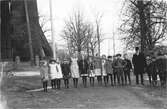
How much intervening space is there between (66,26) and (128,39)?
86.1 ft

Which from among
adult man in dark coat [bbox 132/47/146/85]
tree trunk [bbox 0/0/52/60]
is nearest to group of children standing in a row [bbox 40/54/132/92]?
adult man in dark coat [bbox 132/47/146/85]

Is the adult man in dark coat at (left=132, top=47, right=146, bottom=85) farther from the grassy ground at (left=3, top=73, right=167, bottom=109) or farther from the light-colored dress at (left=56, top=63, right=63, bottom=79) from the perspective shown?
the light-colored dress at (left=56, top=63, right=63, bottom=79)

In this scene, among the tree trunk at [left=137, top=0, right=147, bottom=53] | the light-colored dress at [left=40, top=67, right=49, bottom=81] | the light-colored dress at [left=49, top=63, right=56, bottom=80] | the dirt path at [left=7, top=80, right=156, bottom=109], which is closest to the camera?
the dirt path at [left=7, top=80, right=156, bottom=109]

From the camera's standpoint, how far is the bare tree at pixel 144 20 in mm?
26453

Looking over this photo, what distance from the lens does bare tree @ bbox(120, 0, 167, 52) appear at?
26453 mm

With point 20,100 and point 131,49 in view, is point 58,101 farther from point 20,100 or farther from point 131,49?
point 131,49

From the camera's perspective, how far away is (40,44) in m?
41.0

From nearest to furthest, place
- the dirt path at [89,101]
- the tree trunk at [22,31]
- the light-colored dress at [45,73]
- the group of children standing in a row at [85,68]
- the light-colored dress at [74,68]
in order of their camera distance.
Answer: the dirt path at [89,101], the light-colored dress at [45,73], the group of children standing in a row at [85,68], the light-colored dress at [74,68], the tree trunk at [22,31]

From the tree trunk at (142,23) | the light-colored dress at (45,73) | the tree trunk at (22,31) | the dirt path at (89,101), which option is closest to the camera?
the dirt path at (89,101)

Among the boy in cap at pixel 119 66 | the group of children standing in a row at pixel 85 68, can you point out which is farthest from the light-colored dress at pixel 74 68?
the boy in cap at pixel 119 66

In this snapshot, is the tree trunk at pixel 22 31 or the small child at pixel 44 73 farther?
the tree trunk at pixel 22 31

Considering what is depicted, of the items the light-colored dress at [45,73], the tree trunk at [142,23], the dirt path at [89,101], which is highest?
the tree trunk at [142,23]

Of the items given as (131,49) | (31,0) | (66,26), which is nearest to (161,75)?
(131,49)

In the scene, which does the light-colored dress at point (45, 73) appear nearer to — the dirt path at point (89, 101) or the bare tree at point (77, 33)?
the dirt path at point (89, 101)
